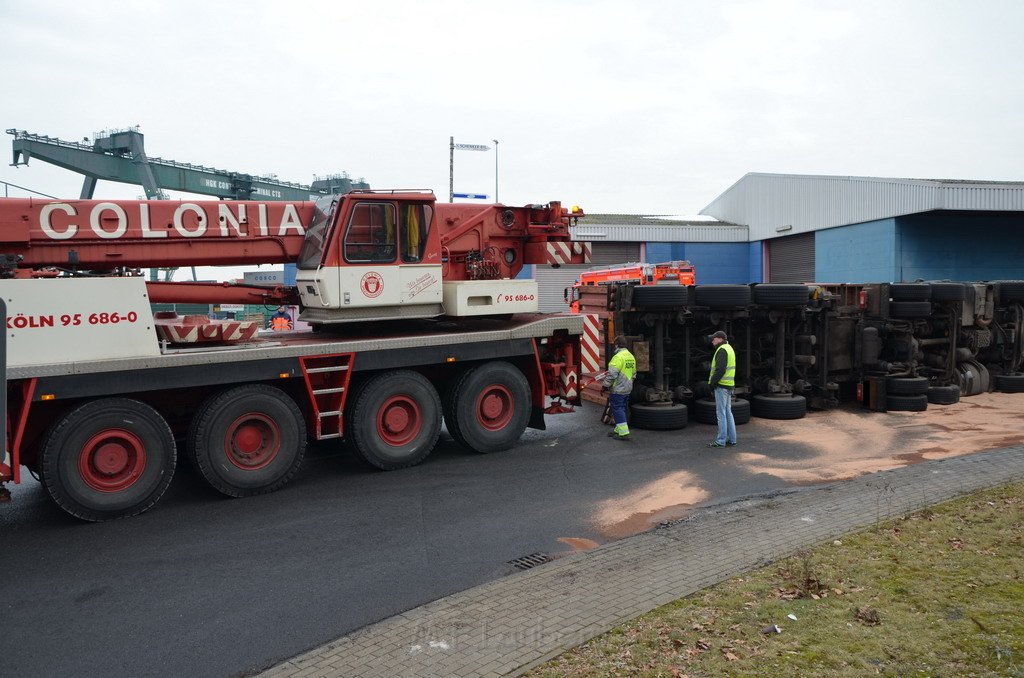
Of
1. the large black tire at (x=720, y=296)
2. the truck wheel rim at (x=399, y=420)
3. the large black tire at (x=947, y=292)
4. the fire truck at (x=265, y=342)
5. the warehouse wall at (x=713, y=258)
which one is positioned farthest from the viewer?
the warehouse wall at (x=713, y=258)

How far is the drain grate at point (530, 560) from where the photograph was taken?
6340mm

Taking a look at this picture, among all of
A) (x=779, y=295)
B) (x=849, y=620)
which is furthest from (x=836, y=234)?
(x=849, y=620)

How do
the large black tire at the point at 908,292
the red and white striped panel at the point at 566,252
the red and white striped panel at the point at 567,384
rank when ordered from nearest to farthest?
the red and white striped panel at the point at 566,252 < the red and white striped panel at the point at 567,384 < the large black tire at the point at 908,292

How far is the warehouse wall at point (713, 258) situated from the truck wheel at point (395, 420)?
2698 cm

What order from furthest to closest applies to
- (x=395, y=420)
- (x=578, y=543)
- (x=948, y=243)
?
(x=948, y=243) < (x=395, y=420) < (x=578, y=543)

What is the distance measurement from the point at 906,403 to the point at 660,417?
15.8 ft

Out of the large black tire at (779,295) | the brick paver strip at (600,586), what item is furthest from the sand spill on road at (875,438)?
the large black tire at (779,295)

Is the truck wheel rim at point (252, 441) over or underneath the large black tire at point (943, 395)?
over

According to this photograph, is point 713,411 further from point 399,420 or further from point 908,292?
Result: point 399,420

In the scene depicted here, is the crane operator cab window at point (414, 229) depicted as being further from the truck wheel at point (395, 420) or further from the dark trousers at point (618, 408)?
the dark trousers at point (618, 408)

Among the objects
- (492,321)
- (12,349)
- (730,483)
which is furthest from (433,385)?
(12,349)

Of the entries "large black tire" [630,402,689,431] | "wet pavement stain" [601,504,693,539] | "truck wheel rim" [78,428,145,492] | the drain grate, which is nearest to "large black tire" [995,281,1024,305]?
"large black tire" [630,402,689,431]

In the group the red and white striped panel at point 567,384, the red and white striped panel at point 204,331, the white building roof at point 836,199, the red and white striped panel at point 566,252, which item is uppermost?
the white building roof at point 836,199

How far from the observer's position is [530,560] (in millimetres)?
6461
